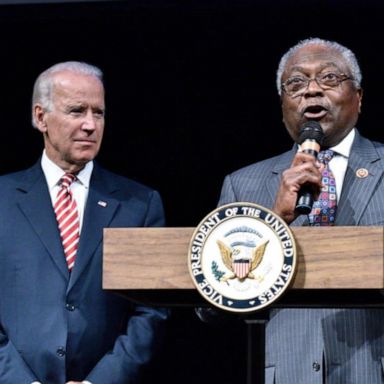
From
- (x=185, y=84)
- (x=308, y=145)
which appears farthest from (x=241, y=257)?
(x=185, y=84)

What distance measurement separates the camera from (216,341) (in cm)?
353

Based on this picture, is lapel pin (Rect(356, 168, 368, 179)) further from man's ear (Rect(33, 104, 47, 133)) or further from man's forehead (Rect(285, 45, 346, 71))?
man's ear (Rect(33, 104, 47, 133))

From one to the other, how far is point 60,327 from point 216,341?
735 millimetres

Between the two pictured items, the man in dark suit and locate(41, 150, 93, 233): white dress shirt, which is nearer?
the man in dark suit

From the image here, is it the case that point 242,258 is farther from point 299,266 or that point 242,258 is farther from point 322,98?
point 322,98

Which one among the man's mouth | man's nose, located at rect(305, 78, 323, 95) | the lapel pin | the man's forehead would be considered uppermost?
the man's forehead

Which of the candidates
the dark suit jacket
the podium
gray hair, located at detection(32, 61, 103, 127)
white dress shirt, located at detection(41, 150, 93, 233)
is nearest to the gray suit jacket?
the podium

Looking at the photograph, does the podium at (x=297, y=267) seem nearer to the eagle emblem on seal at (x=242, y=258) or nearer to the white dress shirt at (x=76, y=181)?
the eagle emblem on seal at (x=242, y=258)

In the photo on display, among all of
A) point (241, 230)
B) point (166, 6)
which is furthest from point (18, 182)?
point (241, 230)

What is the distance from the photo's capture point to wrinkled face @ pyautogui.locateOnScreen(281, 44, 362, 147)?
2809mm

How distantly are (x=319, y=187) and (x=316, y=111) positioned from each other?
0.55 metres

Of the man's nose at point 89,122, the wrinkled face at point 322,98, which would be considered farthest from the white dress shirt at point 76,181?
the wrinkled face at point 322,98

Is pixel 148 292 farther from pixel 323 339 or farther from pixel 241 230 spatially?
pixel 323 339

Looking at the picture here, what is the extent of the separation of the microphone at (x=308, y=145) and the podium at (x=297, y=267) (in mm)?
173
